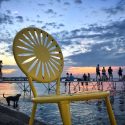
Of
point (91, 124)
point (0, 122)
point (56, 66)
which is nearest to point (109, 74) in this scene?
point (91, 124)

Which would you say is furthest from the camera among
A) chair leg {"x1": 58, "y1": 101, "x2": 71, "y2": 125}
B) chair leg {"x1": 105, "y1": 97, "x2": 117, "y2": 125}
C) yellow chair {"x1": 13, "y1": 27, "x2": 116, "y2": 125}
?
yellow chair {"x1": 13, "y1": 27, "x2": 116, "y2": 125}

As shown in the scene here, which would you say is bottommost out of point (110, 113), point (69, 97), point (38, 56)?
point (110, 113)

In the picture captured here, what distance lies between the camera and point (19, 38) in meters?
3.62

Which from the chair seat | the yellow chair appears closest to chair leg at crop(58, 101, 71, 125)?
the chair seat

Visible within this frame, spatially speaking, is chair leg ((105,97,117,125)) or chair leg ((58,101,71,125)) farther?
chair leg ((105,97,117,125))

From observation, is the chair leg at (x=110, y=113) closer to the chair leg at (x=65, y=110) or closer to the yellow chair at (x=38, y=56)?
the yellow chair at (x=38, y=56)

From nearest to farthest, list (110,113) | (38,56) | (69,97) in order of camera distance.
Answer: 1. (69,97)
2. (110,113)
3. (38,56)

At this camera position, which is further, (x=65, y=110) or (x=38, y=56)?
(x=38, y=56)

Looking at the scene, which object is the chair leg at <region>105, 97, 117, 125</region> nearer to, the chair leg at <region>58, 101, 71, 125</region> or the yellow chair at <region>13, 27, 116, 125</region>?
the yellow chair at <region>13, 27, 116, 125</region>

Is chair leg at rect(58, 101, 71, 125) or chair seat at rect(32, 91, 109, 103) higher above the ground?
chair seat at rect(32, 91, 109, 103)

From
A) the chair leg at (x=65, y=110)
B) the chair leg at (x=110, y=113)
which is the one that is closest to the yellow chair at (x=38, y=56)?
the chair leg at (x=110, y=113)

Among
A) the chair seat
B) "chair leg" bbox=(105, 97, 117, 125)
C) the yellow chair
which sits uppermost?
the yellow chair

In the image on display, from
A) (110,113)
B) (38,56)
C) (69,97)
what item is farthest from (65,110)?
(38,56)

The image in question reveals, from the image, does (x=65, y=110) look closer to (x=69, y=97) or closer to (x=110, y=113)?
(x=69, y=97)
